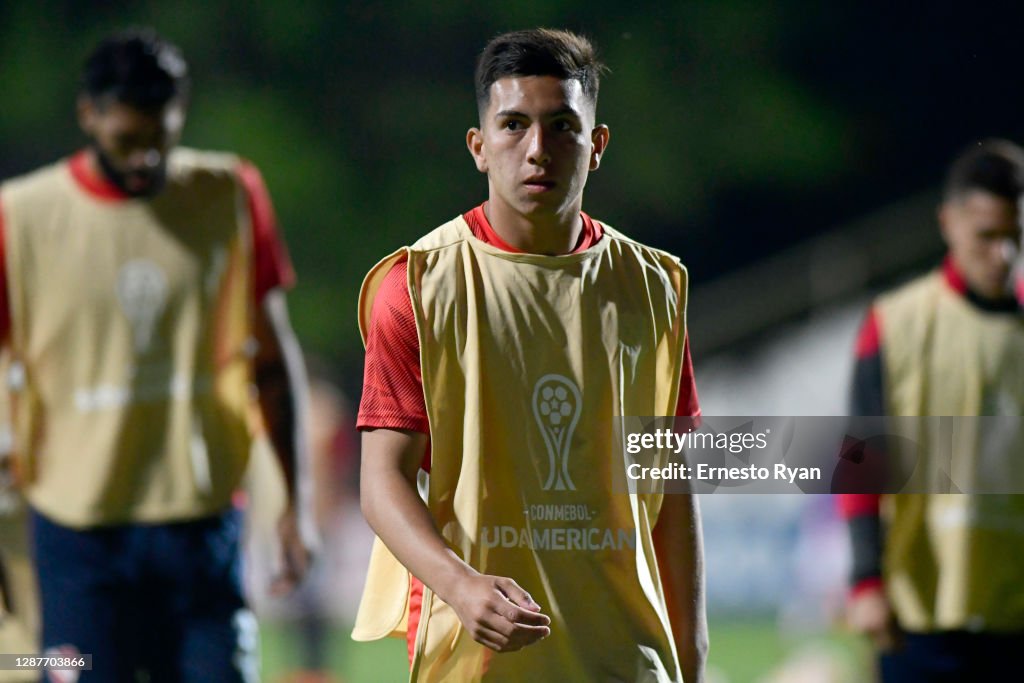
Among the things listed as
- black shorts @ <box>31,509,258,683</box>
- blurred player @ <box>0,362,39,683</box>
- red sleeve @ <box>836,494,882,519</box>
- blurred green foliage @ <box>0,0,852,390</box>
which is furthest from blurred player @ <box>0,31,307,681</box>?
red sleeve @ <box>836,494,882,519</box>

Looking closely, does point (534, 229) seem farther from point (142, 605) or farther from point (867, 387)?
point (867, 387)

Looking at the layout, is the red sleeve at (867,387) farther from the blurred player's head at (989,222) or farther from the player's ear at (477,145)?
the player's ear at (477,145)

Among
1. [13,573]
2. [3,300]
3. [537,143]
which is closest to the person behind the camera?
[537,143]

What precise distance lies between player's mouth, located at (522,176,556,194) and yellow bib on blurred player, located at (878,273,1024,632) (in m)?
1.51

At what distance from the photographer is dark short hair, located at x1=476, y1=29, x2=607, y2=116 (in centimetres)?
203

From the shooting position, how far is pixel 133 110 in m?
3.18

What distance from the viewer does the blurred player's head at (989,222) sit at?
3393 millimetres

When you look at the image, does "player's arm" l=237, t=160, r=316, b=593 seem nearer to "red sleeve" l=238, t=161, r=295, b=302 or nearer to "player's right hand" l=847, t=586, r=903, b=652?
"red sleeve" l=238, t=161, r=295, b=302

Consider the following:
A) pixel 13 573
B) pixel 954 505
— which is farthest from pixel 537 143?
pixel 13 573

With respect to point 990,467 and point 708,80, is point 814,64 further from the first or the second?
point 990,467

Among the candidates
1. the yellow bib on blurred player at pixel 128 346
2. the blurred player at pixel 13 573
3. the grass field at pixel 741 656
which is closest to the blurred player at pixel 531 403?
the yellow bib on blurred player at pixel 128 346

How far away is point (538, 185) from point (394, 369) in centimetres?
31

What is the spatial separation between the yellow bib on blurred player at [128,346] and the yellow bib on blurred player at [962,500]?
4.69 ft

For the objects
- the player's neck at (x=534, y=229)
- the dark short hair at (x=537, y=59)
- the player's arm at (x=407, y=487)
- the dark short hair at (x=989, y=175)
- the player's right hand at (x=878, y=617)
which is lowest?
the player's right hand at (x=878, y=617)
